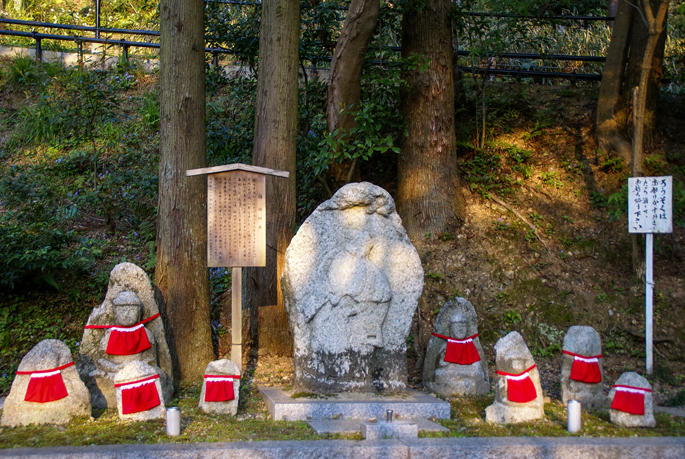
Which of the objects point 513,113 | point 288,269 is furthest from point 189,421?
point 513,113

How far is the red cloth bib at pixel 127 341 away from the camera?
4.64m

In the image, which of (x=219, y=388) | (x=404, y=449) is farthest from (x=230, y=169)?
(x=404, y=449)

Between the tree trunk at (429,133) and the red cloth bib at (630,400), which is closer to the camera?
the red cloth bib at (630,400)

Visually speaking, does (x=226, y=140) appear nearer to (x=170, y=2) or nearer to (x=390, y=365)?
(x=170, y=2)

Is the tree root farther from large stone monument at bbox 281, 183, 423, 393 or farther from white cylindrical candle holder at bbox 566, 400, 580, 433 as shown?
white cylindrical candle holder at bbox 566, 400, 580, 433

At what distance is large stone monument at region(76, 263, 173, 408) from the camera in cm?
463

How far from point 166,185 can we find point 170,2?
181 centimetres

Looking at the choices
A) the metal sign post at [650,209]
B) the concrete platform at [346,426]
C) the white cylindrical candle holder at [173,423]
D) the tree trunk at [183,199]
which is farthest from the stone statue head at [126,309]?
the metal sign post at [650,209]

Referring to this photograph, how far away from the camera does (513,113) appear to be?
896cm

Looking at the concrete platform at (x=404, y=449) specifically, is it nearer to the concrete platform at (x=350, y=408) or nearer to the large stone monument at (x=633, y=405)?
the large stone monument at (x=633, y=405)

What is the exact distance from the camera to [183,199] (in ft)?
17.7

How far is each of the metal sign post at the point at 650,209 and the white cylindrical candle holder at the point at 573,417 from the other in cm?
213

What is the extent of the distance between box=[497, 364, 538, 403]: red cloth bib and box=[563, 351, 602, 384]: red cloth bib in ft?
1.94

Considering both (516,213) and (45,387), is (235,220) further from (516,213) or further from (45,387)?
(516,213)
